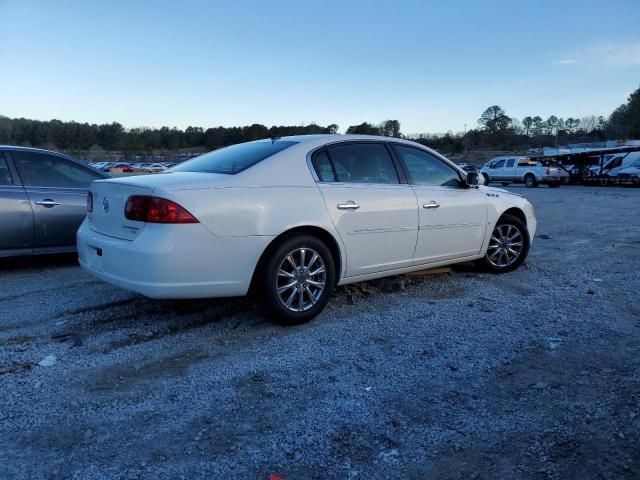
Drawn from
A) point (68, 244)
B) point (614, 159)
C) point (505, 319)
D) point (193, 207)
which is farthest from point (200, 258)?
point (614, 159)

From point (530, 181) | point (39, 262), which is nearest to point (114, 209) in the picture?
point (39, 262)

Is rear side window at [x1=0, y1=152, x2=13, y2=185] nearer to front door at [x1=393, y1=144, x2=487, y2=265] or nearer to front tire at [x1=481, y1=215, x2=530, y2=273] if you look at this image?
front door at [x1=393, y1=144, x2=487, y2=265]

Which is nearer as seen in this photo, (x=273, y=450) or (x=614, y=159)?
(x=273, y=450)

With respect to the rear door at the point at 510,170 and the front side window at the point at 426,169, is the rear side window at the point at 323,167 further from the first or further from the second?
the rear door at the point at 510,170

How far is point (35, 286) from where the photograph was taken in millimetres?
5367

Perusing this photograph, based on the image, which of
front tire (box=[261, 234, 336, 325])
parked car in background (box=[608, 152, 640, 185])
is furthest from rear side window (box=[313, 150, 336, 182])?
parked car in background (box=[608, 152, 640, 185])

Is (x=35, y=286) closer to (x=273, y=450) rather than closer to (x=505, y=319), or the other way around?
(x=273, y=450)

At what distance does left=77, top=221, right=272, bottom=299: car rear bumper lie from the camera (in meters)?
3.58

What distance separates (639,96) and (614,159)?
69219mm

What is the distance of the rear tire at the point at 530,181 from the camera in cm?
2686

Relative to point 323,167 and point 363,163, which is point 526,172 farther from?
point 323,167

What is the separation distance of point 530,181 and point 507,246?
2326 centimetres

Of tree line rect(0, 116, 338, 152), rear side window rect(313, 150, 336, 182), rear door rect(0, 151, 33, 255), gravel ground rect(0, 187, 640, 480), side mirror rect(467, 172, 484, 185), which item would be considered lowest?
gravel ground rect(0, 187, 640, 480)

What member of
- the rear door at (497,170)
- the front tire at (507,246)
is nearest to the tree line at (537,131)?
the rear door at (497,170)
